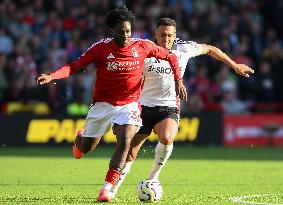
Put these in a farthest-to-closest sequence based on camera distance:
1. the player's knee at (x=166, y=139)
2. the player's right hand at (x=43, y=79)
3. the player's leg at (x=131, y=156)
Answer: the player's knee at (x=166, y=139) → the player's leg at (x=131, y=156) → the player's right hand at (x=43, y=79)

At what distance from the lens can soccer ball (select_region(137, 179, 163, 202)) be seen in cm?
1094

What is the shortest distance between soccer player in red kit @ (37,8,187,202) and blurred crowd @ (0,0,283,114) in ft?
39.3

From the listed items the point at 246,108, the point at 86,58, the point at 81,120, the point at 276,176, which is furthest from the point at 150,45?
the point at 246,108

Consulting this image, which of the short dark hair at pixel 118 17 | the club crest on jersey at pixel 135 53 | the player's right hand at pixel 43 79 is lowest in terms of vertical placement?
the club crest on jersey at pixel 135 53

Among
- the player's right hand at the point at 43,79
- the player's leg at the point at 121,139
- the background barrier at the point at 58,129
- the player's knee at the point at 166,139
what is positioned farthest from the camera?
the background barrier at the point at 58,129

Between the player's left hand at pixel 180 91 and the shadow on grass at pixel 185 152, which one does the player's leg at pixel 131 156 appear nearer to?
the player's left hand at pixel 180 91

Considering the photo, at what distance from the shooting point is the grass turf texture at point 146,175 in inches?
452

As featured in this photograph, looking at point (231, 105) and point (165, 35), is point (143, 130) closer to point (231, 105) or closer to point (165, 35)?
point (165, 35)

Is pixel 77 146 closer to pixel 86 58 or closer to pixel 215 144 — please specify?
pixel 86 58

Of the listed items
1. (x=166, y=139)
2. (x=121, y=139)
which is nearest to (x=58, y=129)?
(x=166, y=139)

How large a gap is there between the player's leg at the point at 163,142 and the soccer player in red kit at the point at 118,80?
0.84 m

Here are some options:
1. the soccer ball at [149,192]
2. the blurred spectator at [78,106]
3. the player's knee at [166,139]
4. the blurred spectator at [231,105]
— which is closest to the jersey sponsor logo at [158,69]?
the player's knee at [166,139]

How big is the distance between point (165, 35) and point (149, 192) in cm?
223

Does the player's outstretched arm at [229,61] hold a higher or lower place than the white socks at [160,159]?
higher
